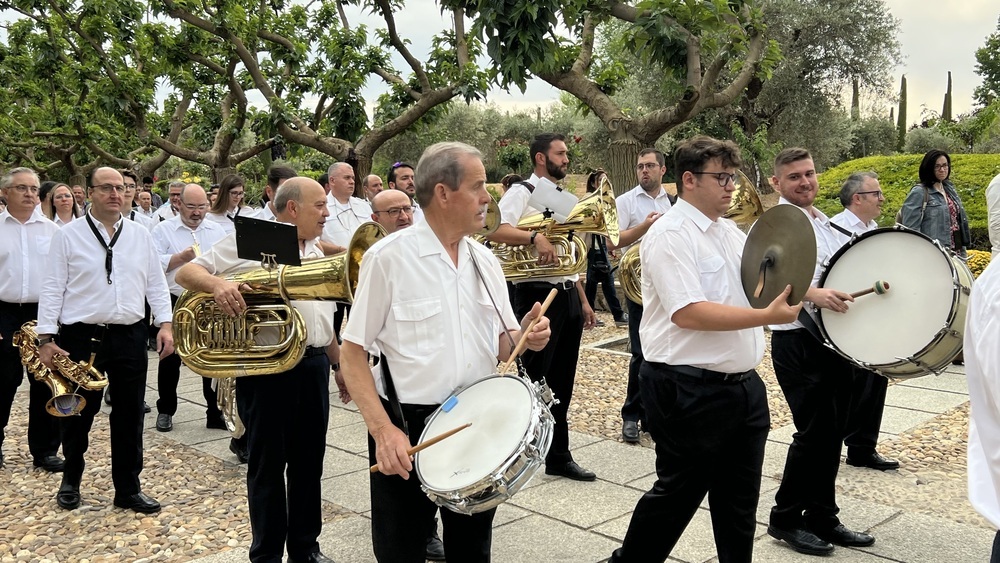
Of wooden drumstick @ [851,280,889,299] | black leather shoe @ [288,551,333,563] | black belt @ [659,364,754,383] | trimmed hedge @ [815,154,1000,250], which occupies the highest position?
trimmed hedge @ [815,154,1000,250]

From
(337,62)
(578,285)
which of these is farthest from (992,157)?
(578,285)

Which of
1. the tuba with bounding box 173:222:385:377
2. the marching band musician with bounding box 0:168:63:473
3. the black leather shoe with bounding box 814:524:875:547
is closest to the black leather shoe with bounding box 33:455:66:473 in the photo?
the marching band musician with bounding box 0:168:63:473

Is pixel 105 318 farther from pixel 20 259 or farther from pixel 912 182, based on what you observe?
pixel 912 182

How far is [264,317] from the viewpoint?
3.91 meters

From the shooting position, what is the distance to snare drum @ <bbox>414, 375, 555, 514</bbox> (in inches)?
99.2

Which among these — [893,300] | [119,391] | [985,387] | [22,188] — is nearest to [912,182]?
[893,300]

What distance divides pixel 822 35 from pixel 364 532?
2346 centimetres

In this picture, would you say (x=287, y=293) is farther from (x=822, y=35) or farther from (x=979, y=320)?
(x=822, y=35)

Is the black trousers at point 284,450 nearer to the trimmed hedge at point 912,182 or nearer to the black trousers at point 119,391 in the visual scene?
the black trousers at point 119,391

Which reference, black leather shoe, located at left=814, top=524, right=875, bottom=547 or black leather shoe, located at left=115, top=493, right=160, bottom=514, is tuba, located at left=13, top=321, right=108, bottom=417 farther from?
black leather shoe, located at left=814, top=524, right=875, bottom=547

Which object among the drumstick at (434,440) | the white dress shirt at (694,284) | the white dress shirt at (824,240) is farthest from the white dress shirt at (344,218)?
the drumstick at (434,440)

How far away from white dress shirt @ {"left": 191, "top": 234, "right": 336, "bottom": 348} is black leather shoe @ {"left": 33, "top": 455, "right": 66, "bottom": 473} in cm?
305

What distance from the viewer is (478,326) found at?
2.98 metres

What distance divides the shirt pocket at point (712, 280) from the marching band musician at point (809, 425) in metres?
1.13
